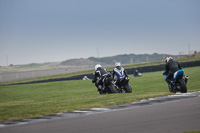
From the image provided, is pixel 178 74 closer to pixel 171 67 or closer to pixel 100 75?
pixel 171 67

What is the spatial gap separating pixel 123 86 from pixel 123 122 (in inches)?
330

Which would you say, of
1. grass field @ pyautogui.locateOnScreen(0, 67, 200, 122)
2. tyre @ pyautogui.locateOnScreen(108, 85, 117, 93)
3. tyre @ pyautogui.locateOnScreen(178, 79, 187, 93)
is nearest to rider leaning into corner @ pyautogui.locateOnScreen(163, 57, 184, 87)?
tyre @ pyautogui.locateOnScreen(178, 79, 187, 93)

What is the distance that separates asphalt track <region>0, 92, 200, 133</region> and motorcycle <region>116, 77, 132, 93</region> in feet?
19.4

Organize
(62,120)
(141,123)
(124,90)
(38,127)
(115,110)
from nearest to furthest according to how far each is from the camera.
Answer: (141,123)
(38,127)
(62,120)
(115,110)
(124,90)

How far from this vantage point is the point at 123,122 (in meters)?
6.98

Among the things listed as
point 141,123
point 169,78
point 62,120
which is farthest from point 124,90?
point 141,123

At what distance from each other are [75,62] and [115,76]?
313 ft

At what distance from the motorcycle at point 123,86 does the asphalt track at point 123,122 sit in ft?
19.4

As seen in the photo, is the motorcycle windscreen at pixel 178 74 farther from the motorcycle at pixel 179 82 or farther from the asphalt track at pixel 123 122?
the asphalt track at pixel 123 122

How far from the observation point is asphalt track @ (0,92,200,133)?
20.3 ft

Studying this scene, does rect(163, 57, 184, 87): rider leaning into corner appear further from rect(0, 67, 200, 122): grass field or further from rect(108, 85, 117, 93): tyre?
rect(108, 85, 117, 93): tyre

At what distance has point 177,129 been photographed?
233 inches

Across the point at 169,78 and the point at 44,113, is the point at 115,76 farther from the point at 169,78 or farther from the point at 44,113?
the point at 44,113

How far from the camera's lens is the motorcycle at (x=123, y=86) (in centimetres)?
1511
